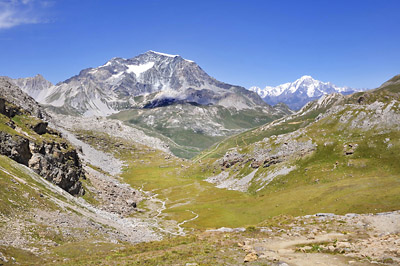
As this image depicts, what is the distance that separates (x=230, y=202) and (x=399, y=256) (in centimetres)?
8904

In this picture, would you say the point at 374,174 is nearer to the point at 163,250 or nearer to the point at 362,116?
the point at 362,116

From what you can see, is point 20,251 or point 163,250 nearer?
point 20,251

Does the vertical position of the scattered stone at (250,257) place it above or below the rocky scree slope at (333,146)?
below

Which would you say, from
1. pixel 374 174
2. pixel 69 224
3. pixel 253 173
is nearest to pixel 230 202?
pixel 253 173

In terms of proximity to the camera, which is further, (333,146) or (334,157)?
(333,146)

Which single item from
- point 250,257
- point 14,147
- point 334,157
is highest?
point 14,147

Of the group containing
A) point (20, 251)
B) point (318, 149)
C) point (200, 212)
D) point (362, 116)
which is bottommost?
point (200, 212)

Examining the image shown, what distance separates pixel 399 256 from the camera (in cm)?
2984

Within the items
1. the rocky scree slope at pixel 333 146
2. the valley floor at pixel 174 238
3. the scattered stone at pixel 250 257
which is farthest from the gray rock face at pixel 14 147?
the rocky scree slope at pixel 333 146

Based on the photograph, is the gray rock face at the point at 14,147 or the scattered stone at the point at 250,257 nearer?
the scattered stone at the point at 250,257

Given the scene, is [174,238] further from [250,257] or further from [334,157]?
[334,157]

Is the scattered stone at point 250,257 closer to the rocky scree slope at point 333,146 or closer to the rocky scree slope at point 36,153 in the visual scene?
the rocky scree slope at point 36,153

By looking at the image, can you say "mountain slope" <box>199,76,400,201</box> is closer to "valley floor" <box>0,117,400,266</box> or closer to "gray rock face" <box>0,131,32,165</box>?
"valley floor" <box>0,117,400,266</box>

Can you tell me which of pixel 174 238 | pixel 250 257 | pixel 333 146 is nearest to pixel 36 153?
pixel 174 238
